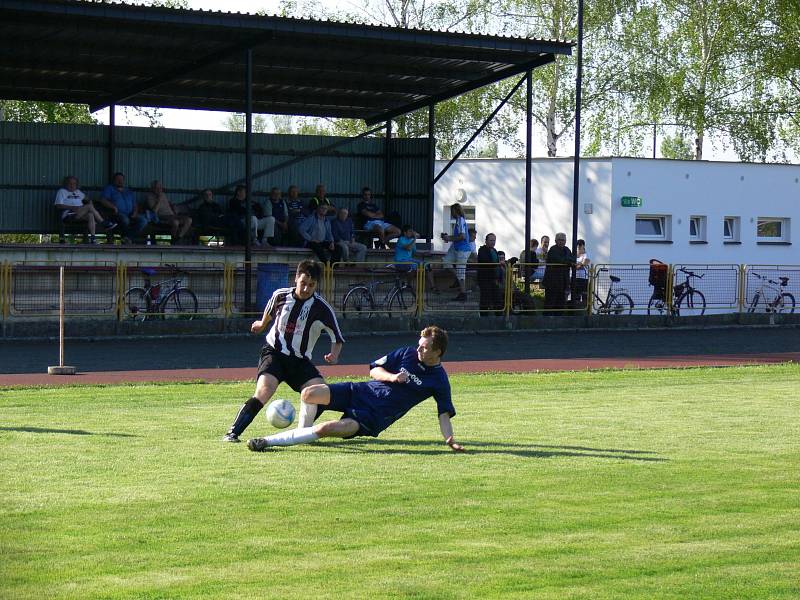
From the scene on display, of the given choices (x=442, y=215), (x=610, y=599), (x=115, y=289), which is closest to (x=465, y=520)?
(x=610, y=599)

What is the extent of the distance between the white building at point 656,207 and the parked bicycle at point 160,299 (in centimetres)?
1551

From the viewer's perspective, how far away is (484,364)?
2114 cm

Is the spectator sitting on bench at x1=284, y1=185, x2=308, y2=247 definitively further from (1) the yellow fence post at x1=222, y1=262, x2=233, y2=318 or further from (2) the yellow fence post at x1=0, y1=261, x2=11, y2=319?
(2) the yellow fence post at x1=0, y1=261, x2=11, y2=319

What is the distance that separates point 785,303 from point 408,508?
2484 centimetres

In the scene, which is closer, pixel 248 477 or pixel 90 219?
pixel 248 477

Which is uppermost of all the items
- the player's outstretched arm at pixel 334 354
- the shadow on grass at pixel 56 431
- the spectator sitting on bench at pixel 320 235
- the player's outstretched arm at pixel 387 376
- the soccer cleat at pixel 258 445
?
the spectator sitting on bench at pixel 320 235

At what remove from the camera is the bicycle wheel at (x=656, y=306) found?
97.3 ft

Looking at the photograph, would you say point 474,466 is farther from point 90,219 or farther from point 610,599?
point 90,219

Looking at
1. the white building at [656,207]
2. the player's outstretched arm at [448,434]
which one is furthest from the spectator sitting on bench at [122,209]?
the player's outstretched arm at [448,434]

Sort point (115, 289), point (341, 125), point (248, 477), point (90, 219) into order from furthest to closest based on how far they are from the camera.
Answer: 1. point (341, 125)
2. point (90, 219)
3. point (115, 289)
4. point (248, 477)

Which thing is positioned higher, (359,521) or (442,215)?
→ (442,215)

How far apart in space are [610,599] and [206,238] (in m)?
28.2

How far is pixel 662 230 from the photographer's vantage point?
38.2 m

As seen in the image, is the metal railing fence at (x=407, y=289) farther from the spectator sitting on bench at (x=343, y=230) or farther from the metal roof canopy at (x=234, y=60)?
the metal roof canopy at (x=234, y=60)
